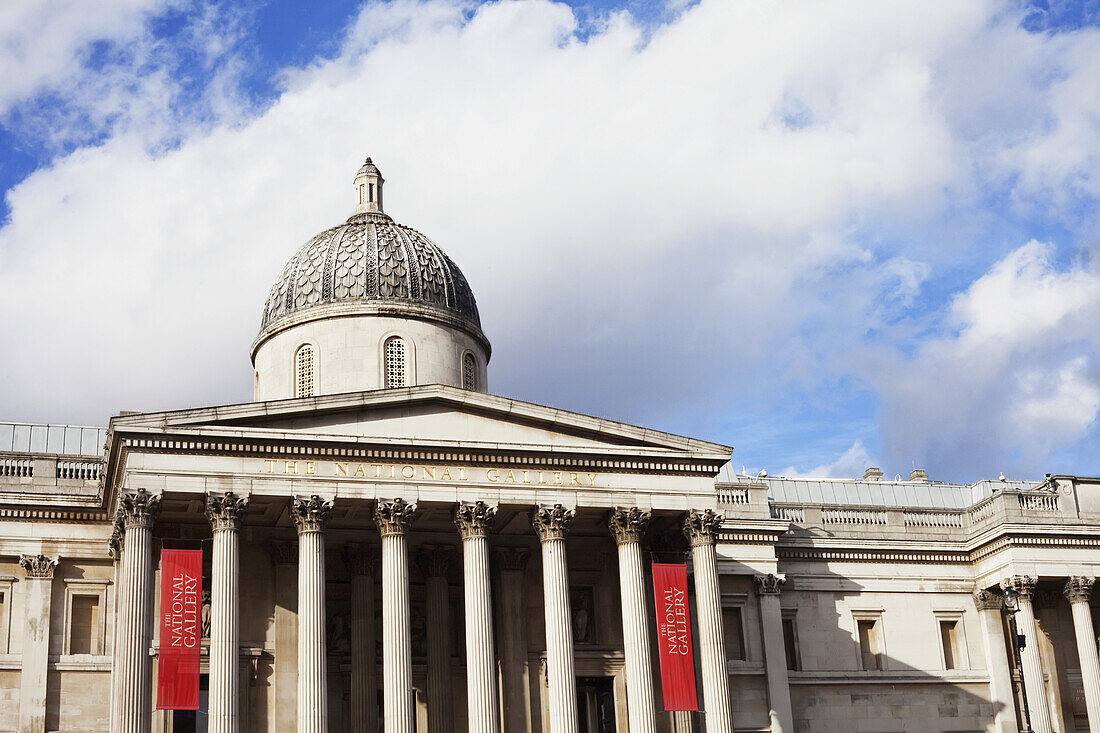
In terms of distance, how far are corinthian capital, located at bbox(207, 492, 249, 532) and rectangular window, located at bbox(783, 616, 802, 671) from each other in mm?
22830

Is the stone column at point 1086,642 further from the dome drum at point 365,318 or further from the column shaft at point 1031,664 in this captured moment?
the dome drum at point 365,318

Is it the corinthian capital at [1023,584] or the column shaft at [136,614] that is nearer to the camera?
the column shaft at [136,614]

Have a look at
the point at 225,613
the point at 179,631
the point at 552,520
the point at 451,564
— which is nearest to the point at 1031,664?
the point at 552,520

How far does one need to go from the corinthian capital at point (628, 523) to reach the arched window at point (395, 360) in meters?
9.76

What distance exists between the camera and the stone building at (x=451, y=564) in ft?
127

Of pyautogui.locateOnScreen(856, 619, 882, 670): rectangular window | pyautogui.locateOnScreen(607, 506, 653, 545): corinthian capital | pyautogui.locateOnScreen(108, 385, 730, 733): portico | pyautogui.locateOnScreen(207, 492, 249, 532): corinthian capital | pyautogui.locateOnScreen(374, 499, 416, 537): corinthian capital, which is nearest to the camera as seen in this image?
pyautogui.locateOnScreen(108, 385, 730, 733): portico

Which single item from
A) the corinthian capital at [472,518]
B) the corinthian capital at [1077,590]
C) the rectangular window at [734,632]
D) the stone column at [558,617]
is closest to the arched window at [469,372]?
the stone column at [558,617]

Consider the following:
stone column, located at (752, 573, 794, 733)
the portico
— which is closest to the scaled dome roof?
→ the portico

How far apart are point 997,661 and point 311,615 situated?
28531 mm

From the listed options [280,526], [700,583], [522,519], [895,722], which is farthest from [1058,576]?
[280,526]

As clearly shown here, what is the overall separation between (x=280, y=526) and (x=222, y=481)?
449 centimetres

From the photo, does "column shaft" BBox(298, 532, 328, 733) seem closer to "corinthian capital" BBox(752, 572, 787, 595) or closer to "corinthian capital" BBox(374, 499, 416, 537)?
A: "corinthian capital" BBox(374, 499, 416, 537)

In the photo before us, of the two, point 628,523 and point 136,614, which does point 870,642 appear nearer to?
point 628,523

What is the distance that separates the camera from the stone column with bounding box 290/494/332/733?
37.1 metres
